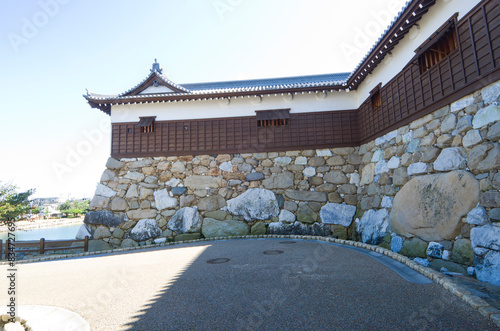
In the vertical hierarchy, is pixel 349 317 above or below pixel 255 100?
below

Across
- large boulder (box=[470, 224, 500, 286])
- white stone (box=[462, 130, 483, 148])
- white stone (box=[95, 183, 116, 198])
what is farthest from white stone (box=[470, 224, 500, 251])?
white stone (box=[95, 183, 116, 198])

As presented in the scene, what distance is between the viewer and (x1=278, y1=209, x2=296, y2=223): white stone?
10430 mm

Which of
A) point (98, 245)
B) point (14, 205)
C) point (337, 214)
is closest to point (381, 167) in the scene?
point (337, 214)

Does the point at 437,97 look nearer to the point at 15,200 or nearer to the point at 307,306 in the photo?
the point at 307,306

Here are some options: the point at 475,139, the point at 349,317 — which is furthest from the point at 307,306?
the point at 475,139

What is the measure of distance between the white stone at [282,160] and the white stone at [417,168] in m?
4.66

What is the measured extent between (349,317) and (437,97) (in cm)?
570

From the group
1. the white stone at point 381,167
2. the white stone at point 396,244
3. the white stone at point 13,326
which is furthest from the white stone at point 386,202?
the white stone at point 13,326

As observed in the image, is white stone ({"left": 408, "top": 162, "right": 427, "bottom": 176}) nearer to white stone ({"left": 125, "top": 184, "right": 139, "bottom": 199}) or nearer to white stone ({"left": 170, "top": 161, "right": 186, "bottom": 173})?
white stone ({"left": 170, "top": 161, "right": 186, "bottom": 173})

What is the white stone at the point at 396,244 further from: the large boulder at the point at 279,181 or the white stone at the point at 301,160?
the white stone at the point at 301,160

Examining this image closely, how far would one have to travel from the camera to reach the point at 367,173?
386 inches

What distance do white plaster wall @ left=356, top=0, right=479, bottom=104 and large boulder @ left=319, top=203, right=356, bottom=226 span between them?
14.2 ft

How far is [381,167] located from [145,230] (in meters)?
9.16

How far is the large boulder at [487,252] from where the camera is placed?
4.42 m
